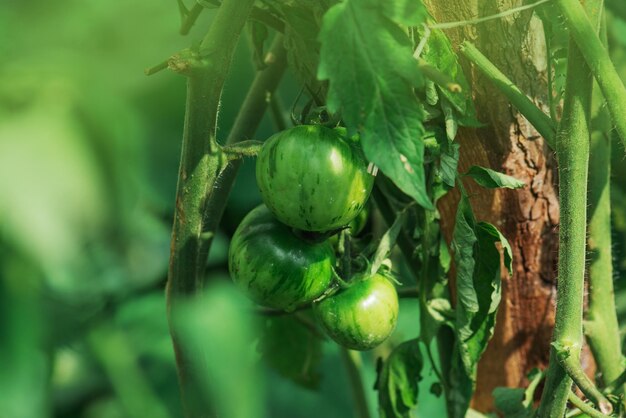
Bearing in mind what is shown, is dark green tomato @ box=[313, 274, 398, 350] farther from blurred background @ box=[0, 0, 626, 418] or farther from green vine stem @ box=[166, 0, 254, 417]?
blurred background @ box=[0, 0, 626, 418]

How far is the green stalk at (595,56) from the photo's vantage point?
65 centimetres

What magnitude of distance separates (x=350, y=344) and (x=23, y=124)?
1.99ft

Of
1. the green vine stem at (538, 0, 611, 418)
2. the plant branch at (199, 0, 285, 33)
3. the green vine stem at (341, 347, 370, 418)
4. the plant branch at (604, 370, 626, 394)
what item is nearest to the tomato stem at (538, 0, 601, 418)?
the green vine stem at (538, 0, 611, 418)

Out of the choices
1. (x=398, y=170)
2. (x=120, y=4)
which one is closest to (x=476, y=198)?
(x=398, y=170)

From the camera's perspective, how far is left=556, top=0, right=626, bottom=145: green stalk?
654mm

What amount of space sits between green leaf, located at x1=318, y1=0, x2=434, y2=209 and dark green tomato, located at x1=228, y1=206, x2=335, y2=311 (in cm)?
22

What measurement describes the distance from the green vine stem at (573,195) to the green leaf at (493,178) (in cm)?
4

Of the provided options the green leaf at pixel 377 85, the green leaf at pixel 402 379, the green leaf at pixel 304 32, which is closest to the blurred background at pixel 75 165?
the green leaf at pixel 377 85

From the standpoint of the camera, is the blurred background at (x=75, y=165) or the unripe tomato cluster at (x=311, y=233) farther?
the unripe tomato cluster at (x=311, y=233)

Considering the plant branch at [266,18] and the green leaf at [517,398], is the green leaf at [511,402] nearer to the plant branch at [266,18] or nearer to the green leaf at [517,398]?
the green leaf at [517,398]

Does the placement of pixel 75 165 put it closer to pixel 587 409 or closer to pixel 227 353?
pixel 227 353

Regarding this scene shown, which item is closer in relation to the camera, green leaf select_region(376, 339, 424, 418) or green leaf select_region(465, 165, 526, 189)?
green leaf select_region(465, 165, 526, 189)

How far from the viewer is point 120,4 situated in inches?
7.6

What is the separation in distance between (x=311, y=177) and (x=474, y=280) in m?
0.26
